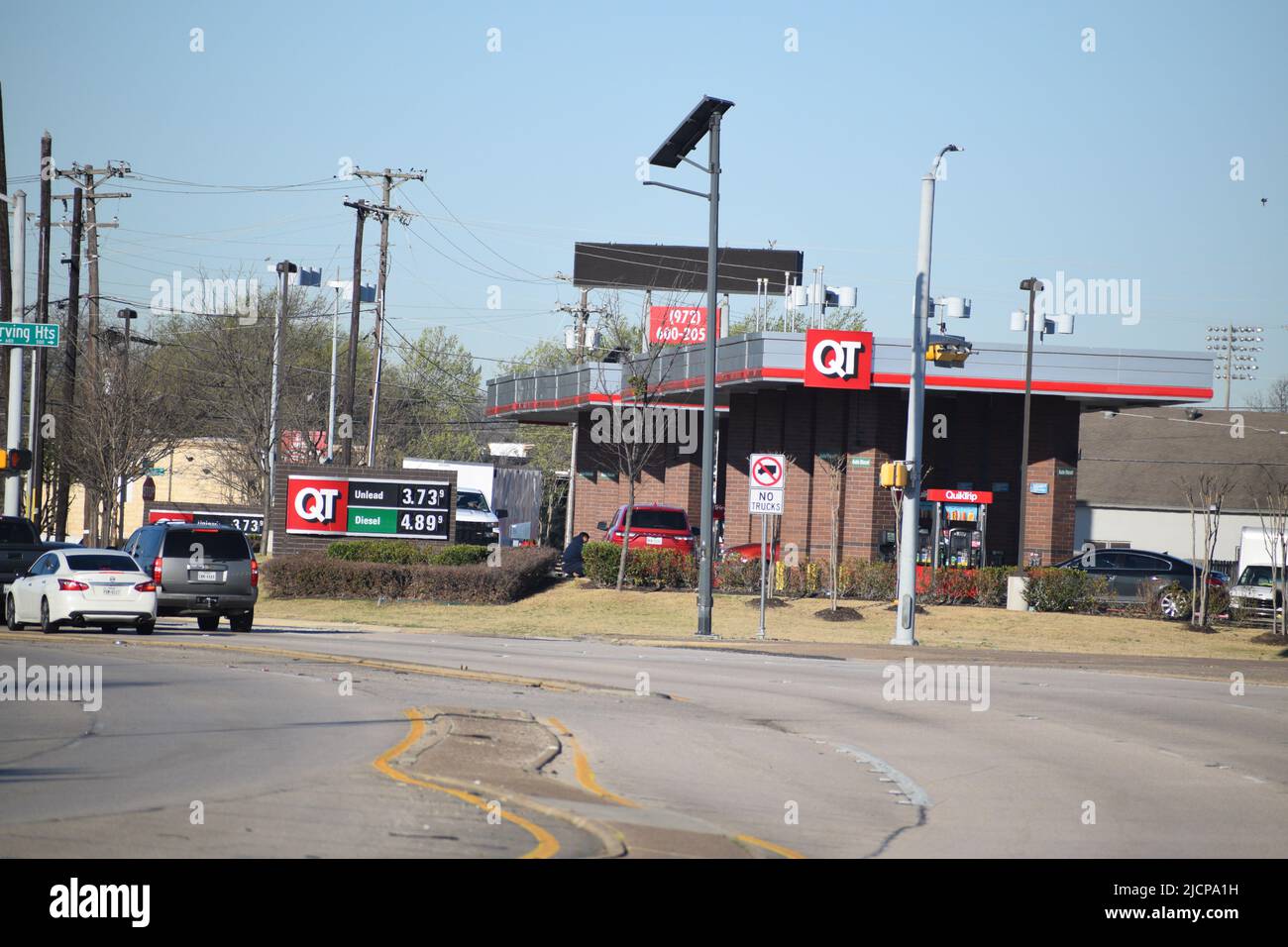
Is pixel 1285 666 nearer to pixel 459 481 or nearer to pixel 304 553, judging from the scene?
pixel 304 553

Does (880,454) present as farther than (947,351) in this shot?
Yes

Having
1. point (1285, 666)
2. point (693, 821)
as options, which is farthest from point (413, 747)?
point (1285, 666)

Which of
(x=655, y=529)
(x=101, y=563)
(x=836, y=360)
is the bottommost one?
(x=101, y=563)

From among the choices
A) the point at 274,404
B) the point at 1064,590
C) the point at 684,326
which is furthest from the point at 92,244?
the point at 1064,590

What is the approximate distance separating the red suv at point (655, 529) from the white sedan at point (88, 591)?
16.3 metres

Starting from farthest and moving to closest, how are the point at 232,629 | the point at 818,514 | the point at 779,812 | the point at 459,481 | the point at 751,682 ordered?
the point at 459,481
the point at 818,514
the point at 232,629
the point at 751,682
the point at 779,812

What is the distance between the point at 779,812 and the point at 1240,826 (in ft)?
10.5

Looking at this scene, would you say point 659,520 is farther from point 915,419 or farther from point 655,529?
point 915,419

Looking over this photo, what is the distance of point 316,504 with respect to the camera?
130ft

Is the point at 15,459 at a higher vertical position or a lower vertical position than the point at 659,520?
higher

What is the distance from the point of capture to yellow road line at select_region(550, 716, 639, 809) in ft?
32.1

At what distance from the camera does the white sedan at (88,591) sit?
880 inches

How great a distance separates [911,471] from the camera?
2548cm

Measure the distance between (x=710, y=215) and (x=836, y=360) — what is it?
12.3m
